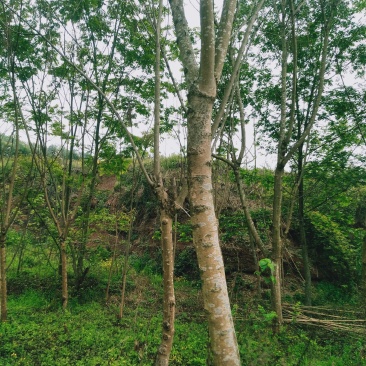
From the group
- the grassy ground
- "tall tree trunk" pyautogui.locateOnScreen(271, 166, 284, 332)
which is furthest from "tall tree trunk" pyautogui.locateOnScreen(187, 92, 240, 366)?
"tall tree trunk" pyautogui.locateOnScreen(271, 166, 284, 332)

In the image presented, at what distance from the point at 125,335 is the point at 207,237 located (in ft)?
13.0

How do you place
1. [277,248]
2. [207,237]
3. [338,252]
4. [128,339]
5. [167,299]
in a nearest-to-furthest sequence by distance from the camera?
[207,237] → [167,299] → [128,339] → [277,248] → [338,252]

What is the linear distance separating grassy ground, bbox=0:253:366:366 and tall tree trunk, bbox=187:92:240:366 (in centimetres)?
122

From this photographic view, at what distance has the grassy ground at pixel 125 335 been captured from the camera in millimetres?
3762

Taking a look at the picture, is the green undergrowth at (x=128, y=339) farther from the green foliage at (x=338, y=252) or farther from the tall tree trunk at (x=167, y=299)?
the green foliage at (x=338, y=252)

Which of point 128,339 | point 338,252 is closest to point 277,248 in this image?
point 128,339

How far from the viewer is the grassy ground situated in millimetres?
3762

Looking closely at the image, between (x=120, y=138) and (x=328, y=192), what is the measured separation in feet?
15.7

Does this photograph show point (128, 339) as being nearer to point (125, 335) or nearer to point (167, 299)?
point (125, 335)

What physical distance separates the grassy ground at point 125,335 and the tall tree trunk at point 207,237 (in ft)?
3.99

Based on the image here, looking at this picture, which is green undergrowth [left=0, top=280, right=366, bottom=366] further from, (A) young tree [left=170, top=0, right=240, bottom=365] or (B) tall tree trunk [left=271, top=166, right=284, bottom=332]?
(A) young tree [left=170, top=0, right=240, bottom=365]

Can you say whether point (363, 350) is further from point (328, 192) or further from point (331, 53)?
point (331, 53)

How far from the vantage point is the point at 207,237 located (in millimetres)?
1704

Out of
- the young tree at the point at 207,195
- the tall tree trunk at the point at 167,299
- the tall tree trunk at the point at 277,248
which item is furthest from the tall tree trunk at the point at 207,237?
the tall tree trunk at the point at 277,248
